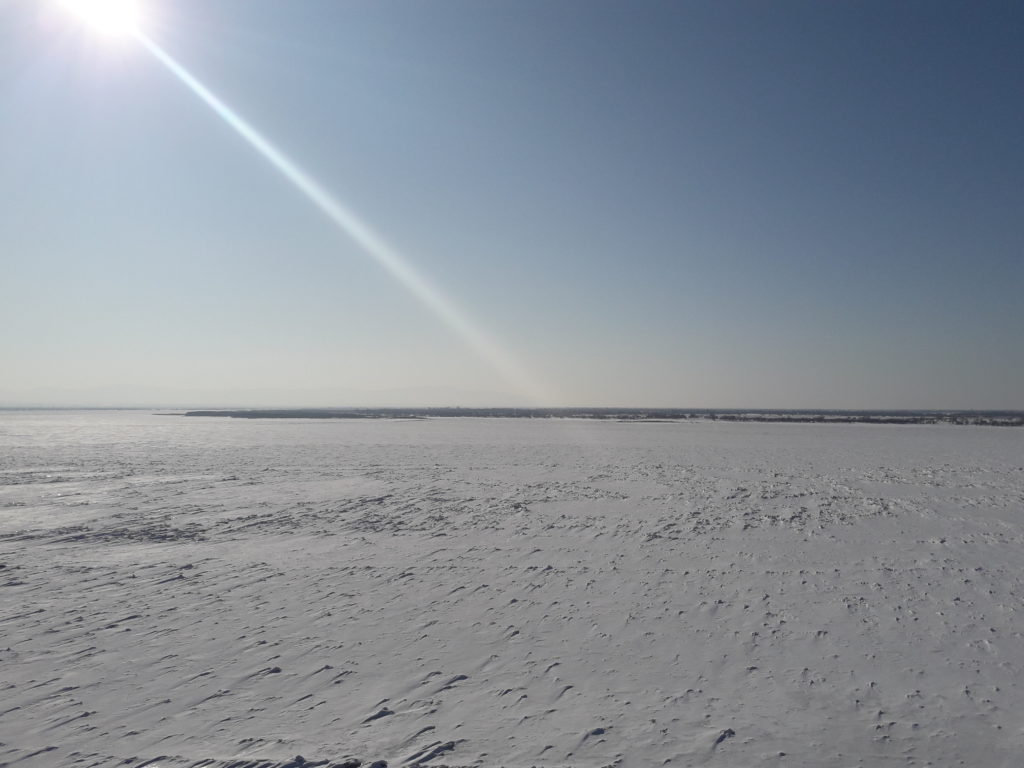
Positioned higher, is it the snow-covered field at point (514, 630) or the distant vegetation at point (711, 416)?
the distant vegetation at point (711, 416)

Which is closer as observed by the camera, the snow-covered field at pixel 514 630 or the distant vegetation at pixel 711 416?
the snow-covered field at pixel 514 630

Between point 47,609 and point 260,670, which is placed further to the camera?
point 47,609

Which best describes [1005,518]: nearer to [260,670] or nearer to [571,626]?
[571,626]

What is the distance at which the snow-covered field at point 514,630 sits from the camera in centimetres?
502

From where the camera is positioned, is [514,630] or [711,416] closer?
[514,630]

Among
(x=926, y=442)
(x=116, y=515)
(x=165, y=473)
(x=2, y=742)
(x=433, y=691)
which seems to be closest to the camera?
(x=2, y=742)

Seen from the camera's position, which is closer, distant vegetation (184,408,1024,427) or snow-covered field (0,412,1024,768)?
snow-covered field (0,412,1024,768)

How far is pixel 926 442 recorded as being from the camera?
3491cm

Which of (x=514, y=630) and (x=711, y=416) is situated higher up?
(x=711, y=416)

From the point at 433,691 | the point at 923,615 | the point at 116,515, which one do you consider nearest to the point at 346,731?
the point at 433,691

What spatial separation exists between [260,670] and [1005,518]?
15.2 metres

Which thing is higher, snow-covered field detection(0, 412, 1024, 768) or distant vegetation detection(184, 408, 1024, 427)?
distant vegetation detection(184, 408, 1024, 427)

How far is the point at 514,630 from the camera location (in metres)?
7.28

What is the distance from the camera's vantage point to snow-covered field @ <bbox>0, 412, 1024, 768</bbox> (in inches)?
198
